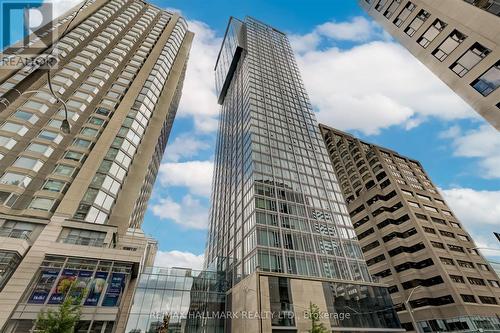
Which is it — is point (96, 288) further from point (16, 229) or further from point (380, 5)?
point (380, 5)

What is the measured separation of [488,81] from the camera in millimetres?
20047

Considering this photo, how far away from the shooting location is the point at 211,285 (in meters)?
38.2

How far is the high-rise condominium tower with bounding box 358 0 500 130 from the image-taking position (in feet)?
63.4

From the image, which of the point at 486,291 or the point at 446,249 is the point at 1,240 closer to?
the point at 446,249

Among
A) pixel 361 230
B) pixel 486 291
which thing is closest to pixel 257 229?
pixel 361 230

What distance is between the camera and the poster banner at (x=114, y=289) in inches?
996

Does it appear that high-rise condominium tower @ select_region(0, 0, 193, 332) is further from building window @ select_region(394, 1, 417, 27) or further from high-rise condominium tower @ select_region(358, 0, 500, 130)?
building window @ select_region(394, 1, 417, 27)

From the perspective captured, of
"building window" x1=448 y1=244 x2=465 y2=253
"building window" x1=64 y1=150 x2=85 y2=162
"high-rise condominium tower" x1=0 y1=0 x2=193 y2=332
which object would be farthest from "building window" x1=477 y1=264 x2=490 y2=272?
"building window" x1=64 y1=150 x2=85 y2=162

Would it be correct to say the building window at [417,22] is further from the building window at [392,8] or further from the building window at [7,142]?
Result: the building window at [7,142]

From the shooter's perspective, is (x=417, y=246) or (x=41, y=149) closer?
(x=41, y=149)

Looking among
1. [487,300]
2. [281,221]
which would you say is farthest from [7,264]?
[487,300]

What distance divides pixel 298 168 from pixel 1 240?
42.7 m

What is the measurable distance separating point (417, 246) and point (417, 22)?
47.1m

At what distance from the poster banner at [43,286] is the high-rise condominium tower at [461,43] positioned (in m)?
42.0
